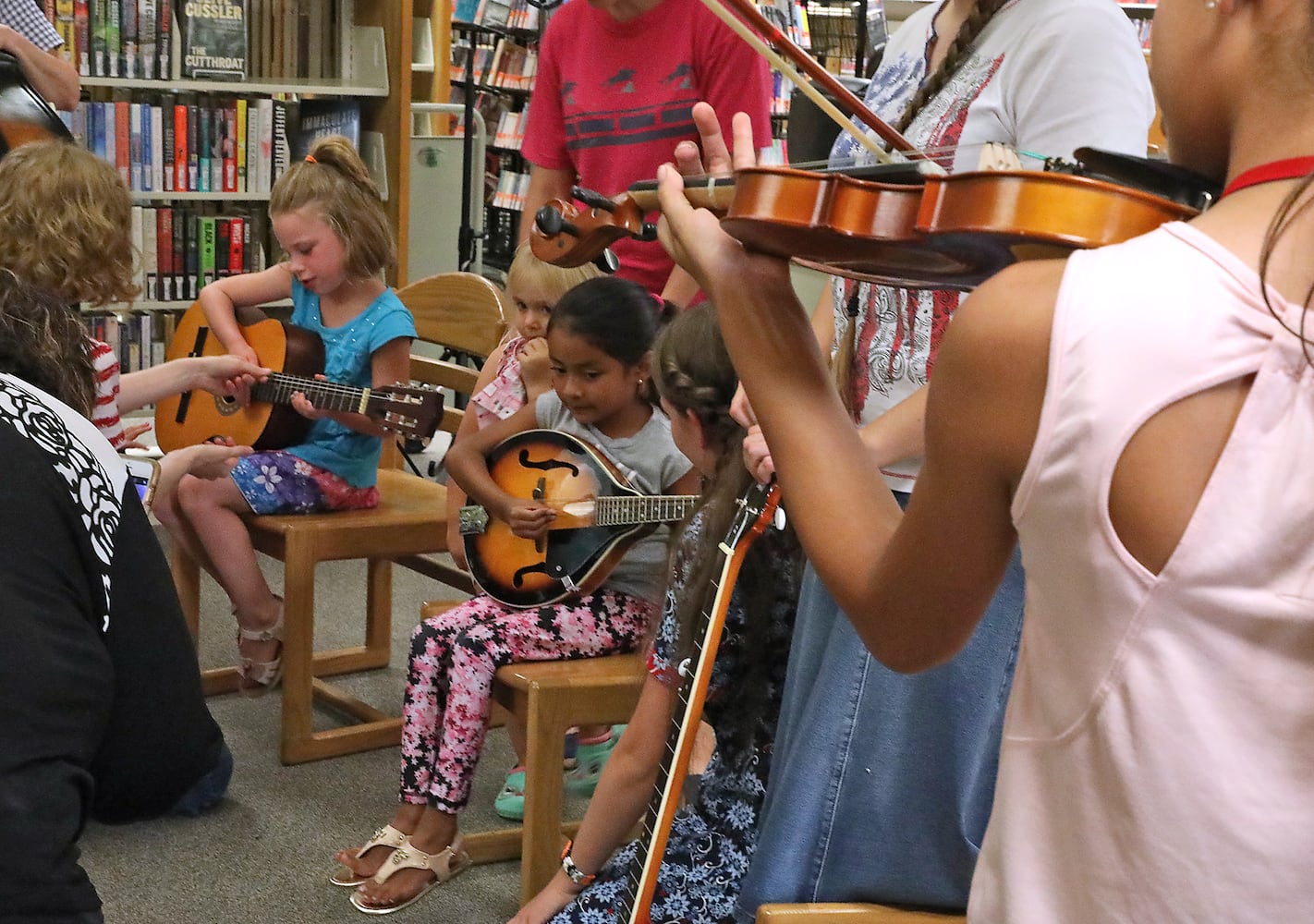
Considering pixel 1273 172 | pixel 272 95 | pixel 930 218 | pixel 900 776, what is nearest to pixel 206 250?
pixel 272 95

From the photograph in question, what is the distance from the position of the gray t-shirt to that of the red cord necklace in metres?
1.52

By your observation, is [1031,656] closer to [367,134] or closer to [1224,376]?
[1224,376]

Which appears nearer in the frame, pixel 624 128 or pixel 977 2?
pixel 977 2

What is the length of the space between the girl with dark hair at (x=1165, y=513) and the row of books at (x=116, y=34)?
3.77m

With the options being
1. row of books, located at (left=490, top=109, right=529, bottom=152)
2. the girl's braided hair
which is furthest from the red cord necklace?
A: row of books, located at (left=490, top=109, right=529, bottom=152)

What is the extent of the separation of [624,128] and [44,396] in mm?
1048

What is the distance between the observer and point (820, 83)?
1.30m

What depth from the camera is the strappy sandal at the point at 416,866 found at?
2020 millimetres

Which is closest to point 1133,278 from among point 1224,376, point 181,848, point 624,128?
point 1224,376

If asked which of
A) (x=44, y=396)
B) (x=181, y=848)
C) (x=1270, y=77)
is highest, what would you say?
(x=1270, y=77)

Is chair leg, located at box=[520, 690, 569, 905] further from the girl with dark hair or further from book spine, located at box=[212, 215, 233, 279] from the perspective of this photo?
book spine, located at box=[212, 215, 233, 279]

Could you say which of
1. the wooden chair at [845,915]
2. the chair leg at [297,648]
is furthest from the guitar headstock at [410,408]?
the wooden chair at [845,915]

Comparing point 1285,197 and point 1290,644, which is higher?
point 1285,197

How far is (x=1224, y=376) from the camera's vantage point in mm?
522
